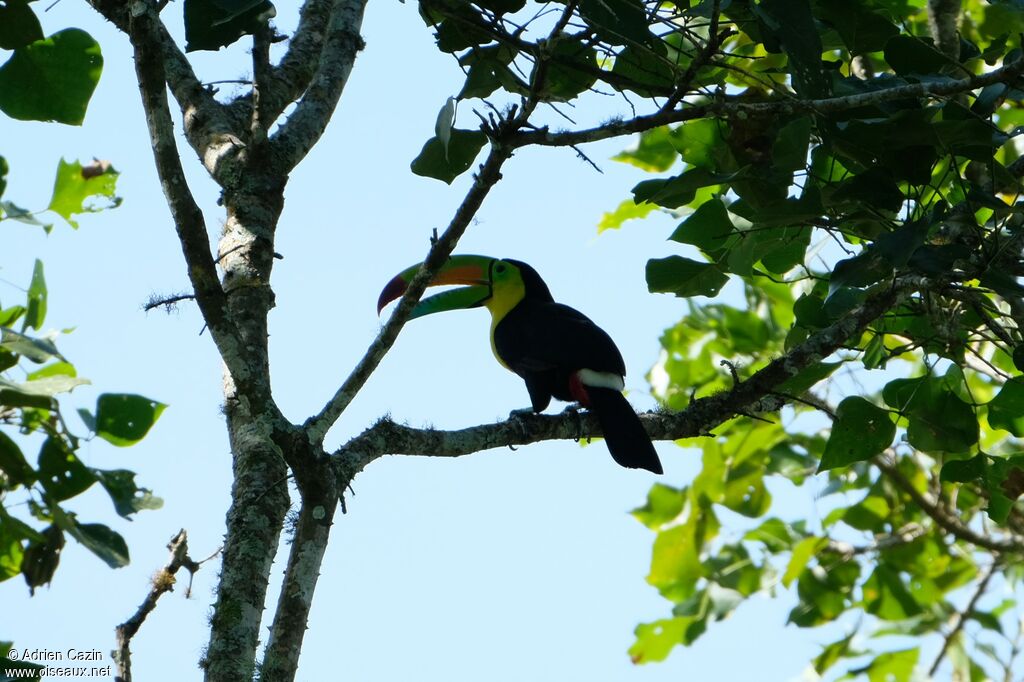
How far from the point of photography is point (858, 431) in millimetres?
3236

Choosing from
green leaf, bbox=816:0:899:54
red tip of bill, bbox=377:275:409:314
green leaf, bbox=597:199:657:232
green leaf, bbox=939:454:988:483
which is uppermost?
green leaf, bbox=597:199:657:232

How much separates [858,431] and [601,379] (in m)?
1.48

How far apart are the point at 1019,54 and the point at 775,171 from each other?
62 centimetres

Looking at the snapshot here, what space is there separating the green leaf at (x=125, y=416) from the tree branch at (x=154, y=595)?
0.30 m

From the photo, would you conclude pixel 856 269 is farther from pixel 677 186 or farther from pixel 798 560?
pixel 798 560

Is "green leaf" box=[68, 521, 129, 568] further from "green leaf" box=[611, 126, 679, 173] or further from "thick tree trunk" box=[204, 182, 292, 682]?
"green leaf" box=[611, 126, 679, 173]

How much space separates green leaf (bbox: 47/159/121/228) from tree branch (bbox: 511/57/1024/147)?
5.67 feet

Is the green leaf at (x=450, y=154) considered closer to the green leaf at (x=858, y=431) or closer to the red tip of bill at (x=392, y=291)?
the green leaf at (x=858, y=431)

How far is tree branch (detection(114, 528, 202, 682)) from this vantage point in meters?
2.57

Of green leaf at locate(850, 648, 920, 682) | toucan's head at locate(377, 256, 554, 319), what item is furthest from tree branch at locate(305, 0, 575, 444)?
green leaf at locate(850, 648, 920, 682)

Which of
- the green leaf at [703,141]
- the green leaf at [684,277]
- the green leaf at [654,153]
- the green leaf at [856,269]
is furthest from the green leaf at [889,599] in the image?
the green leaf at [856,269]

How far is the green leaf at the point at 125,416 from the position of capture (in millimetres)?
2906

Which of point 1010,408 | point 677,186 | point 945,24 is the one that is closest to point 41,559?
point 677,186

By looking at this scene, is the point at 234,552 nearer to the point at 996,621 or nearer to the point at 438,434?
the point at 438,434
